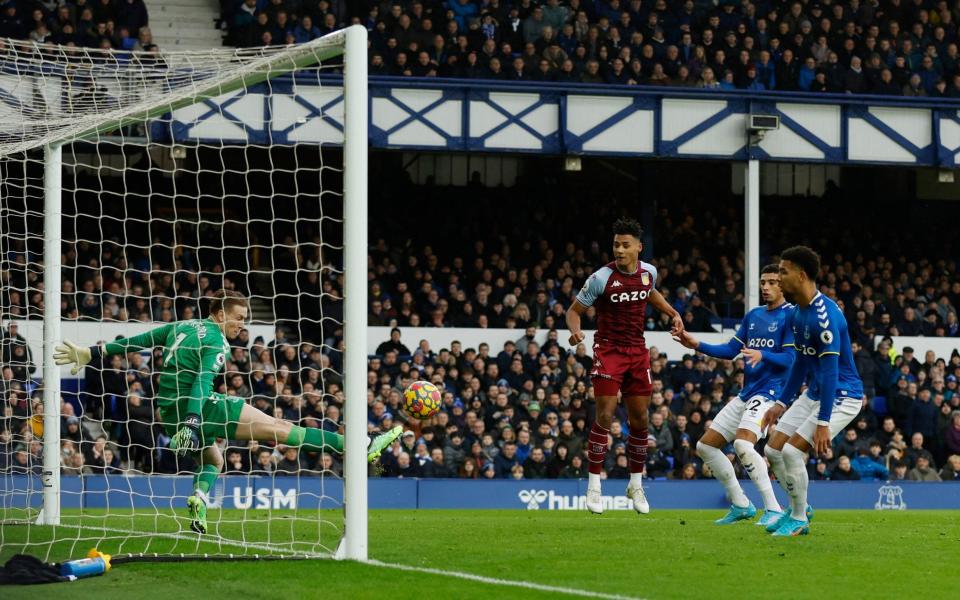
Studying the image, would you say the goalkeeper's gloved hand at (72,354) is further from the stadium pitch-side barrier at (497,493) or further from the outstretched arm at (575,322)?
the stadium pitch-side barrier at (497,493)

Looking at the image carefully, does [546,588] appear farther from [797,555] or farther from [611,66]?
[611,66]

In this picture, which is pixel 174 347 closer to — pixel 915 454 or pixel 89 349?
pixel 89 349

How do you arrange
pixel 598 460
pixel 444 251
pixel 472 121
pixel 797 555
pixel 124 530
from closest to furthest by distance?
1. pixel 797 555
2. pixel 124 530
3. pixel 598 460
4. pixel 472 121
5. pixel 444 251

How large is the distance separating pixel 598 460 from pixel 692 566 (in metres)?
3.65

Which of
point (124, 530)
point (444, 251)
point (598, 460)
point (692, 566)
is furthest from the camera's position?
point (444, 251)

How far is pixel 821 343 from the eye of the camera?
1020 cm

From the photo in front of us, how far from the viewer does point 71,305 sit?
789 inches

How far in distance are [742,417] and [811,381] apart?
146 centimetres

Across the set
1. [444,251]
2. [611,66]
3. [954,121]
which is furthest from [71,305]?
[954,121]

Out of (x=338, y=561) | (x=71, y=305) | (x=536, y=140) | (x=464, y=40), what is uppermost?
(x=464, y=40)

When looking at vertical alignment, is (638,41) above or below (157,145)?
above

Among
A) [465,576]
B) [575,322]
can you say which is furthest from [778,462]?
[465,576]

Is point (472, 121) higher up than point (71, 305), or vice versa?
point (472, 121)

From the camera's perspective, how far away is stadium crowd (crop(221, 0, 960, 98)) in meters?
25.4
